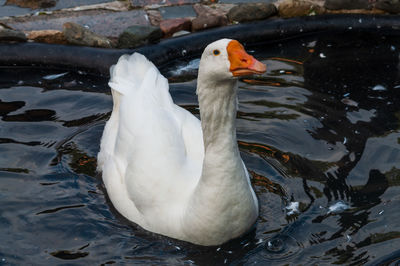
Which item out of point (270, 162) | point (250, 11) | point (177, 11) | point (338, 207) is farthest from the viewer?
point (177, 11)

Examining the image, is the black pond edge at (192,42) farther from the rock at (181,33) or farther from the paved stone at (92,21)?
the paved stone at (92,21)

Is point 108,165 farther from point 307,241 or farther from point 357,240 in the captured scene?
point 357,240

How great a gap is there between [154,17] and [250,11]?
1.27m

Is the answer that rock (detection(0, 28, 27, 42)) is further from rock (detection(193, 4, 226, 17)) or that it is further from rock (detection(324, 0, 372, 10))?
rock (detection(324, 0, 372, 10))

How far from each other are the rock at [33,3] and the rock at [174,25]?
1.74 m

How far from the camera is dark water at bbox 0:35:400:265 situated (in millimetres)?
4500

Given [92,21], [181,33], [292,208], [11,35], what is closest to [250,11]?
[181,33]

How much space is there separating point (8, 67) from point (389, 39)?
4.73m

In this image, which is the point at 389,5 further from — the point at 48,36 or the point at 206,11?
the point at 48,36

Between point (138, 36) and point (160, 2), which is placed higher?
point (160, 2)

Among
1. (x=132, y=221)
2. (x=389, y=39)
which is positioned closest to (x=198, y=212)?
(x=132, y=221)

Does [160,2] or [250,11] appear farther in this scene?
[160,2]

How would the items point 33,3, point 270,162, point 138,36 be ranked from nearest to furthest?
point 270,162, point 138,36, point 33,3

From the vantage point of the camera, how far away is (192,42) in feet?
24.6
